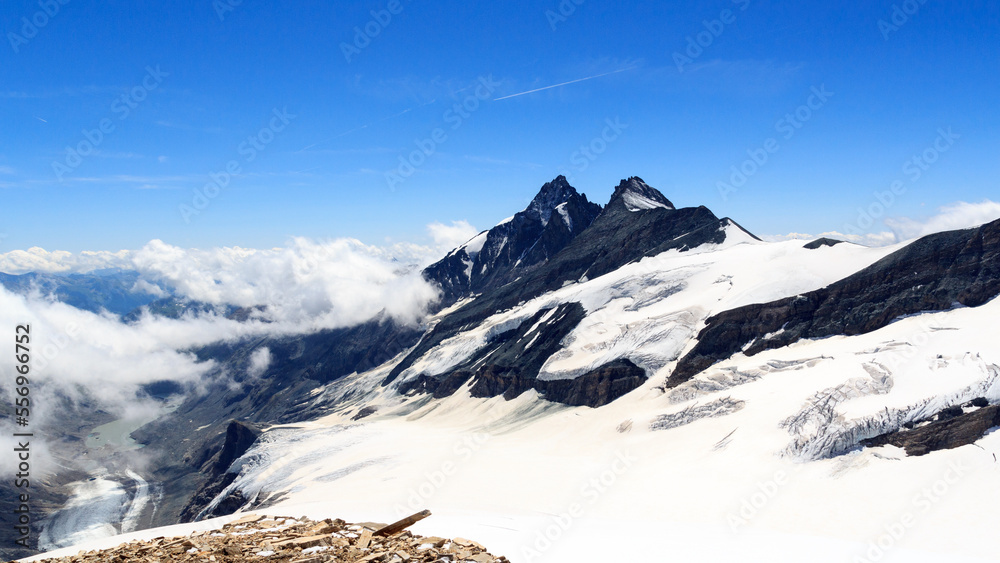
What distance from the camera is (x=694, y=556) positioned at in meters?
21.5

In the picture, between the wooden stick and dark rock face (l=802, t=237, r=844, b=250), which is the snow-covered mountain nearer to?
the wooden stick

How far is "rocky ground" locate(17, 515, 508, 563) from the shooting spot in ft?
60.6

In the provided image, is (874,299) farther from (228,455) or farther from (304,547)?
(228,455)

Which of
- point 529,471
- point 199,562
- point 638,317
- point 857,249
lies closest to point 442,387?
point 638,317

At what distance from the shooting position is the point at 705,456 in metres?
69.0

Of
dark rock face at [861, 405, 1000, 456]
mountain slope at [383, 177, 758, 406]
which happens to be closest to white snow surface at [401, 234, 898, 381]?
mountain slope at [383, 177, 758, 406]

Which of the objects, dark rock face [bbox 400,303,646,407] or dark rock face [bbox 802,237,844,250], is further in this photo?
dark rock face [bbox 802,237,844,250]

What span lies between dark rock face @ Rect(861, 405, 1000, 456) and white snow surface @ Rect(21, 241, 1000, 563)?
140cm

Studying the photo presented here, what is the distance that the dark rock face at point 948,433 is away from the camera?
54500 millimetres

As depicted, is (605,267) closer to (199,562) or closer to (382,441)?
(382,441)

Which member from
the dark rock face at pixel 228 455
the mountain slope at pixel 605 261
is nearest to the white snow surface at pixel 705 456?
the mountain slope at pixel 605 261

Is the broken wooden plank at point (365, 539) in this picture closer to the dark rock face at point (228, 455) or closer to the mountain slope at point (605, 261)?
the mountain slope at point (605, 261)

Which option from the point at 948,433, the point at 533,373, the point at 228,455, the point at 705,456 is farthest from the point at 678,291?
the point at 228,455

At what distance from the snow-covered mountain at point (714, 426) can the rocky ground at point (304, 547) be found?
2738 millimetres
